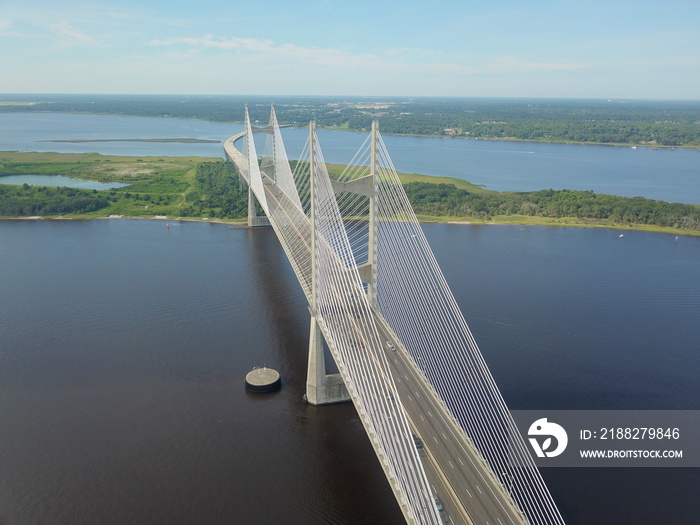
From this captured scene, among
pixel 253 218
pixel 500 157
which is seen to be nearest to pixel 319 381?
pixel 253 218

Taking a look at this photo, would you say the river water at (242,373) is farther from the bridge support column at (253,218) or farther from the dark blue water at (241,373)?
the bridge support column at (253,218)

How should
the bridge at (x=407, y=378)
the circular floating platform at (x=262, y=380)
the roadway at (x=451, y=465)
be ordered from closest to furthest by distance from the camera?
the roadway at (x=451, y=465)
the bridge at (x=407, y=378)
the circular floating platform at (x=262, y=380)

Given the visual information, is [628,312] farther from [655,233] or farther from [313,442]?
[655,233]

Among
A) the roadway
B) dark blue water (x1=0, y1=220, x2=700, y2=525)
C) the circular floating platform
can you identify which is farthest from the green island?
the roadway

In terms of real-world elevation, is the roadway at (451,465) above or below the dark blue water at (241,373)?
above

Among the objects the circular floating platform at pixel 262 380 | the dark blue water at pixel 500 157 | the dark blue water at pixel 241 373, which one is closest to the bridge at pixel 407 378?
the circular floating platform at pixel 262 380

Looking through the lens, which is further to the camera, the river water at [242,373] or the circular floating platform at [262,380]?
the circular floating platform at [262,380]
